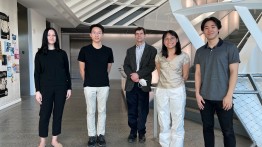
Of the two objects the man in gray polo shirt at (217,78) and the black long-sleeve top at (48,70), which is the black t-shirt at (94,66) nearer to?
the black long-sleeve top at (48,70)

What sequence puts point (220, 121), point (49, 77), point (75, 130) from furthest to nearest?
point (75, 130) < point (49, 77) < point (220, 121)

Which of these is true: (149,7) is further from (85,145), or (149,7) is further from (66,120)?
(85,145)

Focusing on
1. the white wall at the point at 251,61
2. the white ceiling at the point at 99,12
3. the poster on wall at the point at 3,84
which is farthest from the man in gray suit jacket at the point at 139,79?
the white ceiling at the point at 99,12

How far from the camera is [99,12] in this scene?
47.1 ft

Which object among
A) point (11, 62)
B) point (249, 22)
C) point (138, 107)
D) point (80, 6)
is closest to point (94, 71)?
point (138, 107)

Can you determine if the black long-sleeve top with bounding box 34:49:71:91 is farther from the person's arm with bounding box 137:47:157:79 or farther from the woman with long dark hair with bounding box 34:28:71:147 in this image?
the person's arm with bounding box 137:47:157:79

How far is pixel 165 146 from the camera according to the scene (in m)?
3.10

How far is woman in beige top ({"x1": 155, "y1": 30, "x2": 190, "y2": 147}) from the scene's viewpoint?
296cm

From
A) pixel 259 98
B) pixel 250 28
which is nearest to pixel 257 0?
pixel 250 28

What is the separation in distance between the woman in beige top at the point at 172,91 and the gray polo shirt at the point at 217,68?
1.21 ft

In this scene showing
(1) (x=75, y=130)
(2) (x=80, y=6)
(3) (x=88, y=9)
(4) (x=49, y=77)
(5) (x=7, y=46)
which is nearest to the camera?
(4) (x=49, y=77)

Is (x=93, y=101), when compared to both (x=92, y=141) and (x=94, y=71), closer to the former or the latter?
(x=94, y=71)

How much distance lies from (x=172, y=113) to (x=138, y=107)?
2.57ft

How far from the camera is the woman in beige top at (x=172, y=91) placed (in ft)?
9.72
